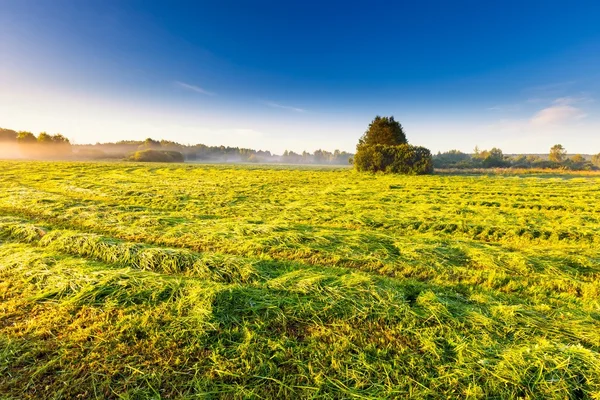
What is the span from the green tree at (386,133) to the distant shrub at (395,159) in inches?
245

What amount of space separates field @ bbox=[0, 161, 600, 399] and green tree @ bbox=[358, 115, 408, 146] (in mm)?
31889

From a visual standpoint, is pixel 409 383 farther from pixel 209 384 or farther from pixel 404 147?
pixel 404 147

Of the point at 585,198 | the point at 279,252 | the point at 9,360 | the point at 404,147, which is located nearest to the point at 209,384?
the point at 9,360

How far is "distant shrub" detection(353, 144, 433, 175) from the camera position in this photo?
2833 centimetres

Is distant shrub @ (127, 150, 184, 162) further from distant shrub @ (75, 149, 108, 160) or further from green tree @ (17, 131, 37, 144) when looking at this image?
green tree @ (17, 131, 37, 144)

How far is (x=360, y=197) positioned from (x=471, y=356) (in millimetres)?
9967

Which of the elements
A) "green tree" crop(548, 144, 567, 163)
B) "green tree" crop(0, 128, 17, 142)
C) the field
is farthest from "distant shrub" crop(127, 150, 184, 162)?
"green tree" crop(548, 144, 567, 163)

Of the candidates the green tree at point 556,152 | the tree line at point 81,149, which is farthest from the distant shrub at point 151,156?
the green tree at point 556,152

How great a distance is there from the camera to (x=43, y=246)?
5.48 m

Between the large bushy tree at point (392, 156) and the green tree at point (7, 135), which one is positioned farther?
the green tree at point (7, 135)

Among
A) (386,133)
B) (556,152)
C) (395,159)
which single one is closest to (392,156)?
(395,159)

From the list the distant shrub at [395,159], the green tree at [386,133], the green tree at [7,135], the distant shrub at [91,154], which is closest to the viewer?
the distant shrub at [395,159]

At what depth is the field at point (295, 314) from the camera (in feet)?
7.48

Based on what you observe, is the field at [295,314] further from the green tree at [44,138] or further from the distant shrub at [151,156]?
the green tree at [44,138]
